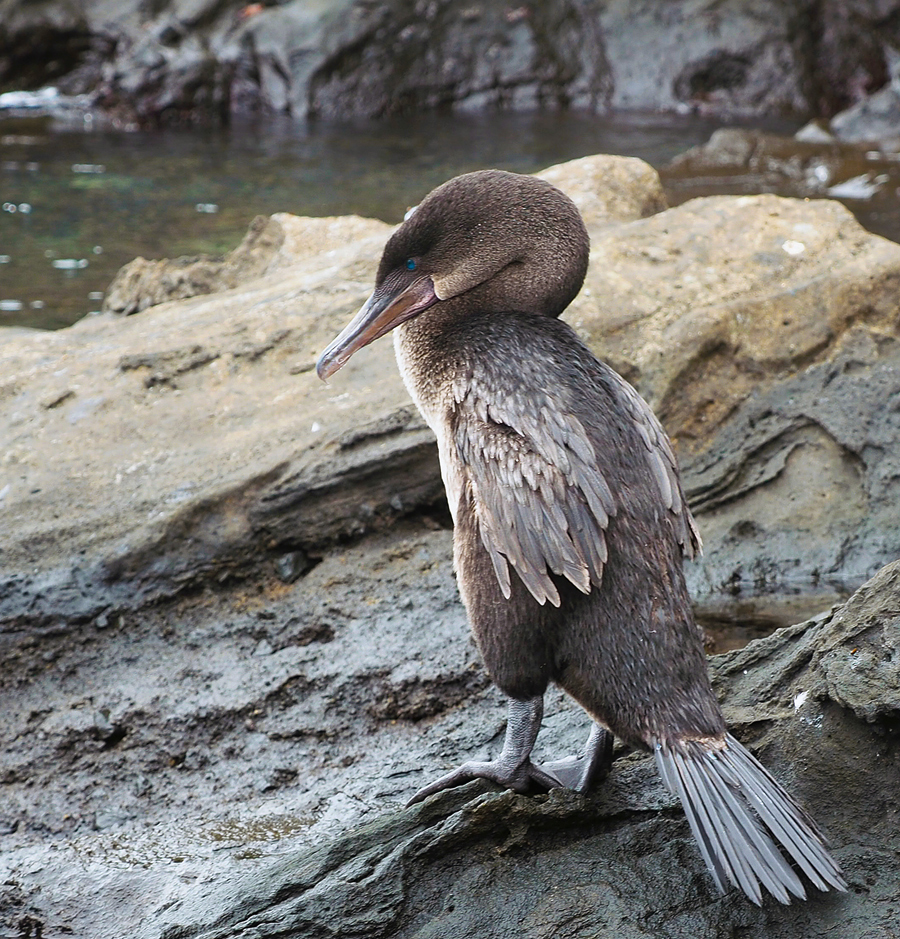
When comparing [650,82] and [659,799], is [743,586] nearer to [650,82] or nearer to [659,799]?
[659,799]

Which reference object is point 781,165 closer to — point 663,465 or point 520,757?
point 663,465

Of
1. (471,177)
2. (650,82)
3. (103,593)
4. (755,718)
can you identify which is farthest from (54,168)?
(755,718)

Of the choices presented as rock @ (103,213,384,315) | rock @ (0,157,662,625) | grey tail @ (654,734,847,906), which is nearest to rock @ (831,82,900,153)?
rock @ (103,213,384,315)

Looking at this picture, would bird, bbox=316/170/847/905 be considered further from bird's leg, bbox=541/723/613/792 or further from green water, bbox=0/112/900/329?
green water, bbox=0/112/900/329

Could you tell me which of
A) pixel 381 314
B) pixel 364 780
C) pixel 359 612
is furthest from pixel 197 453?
pixel 364 780

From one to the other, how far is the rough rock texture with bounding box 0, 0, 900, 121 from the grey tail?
1280 cm

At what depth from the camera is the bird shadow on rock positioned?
2.19m

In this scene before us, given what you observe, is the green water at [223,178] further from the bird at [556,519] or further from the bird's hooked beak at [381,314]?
the bird at [556,519]

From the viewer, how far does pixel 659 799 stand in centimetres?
250

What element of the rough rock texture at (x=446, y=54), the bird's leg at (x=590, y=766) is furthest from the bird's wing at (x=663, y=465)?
the rough rock texture at (x=446, y=54)

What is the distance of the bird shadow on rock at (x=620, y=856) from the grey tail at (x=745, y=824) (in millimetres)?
89

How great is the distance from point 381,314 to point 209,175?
9.30m

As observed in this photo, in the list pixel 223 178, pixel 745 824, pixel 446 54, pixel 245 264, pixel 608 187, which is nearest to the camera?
pixel 745 824

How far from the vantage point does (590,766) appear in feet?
8.56
